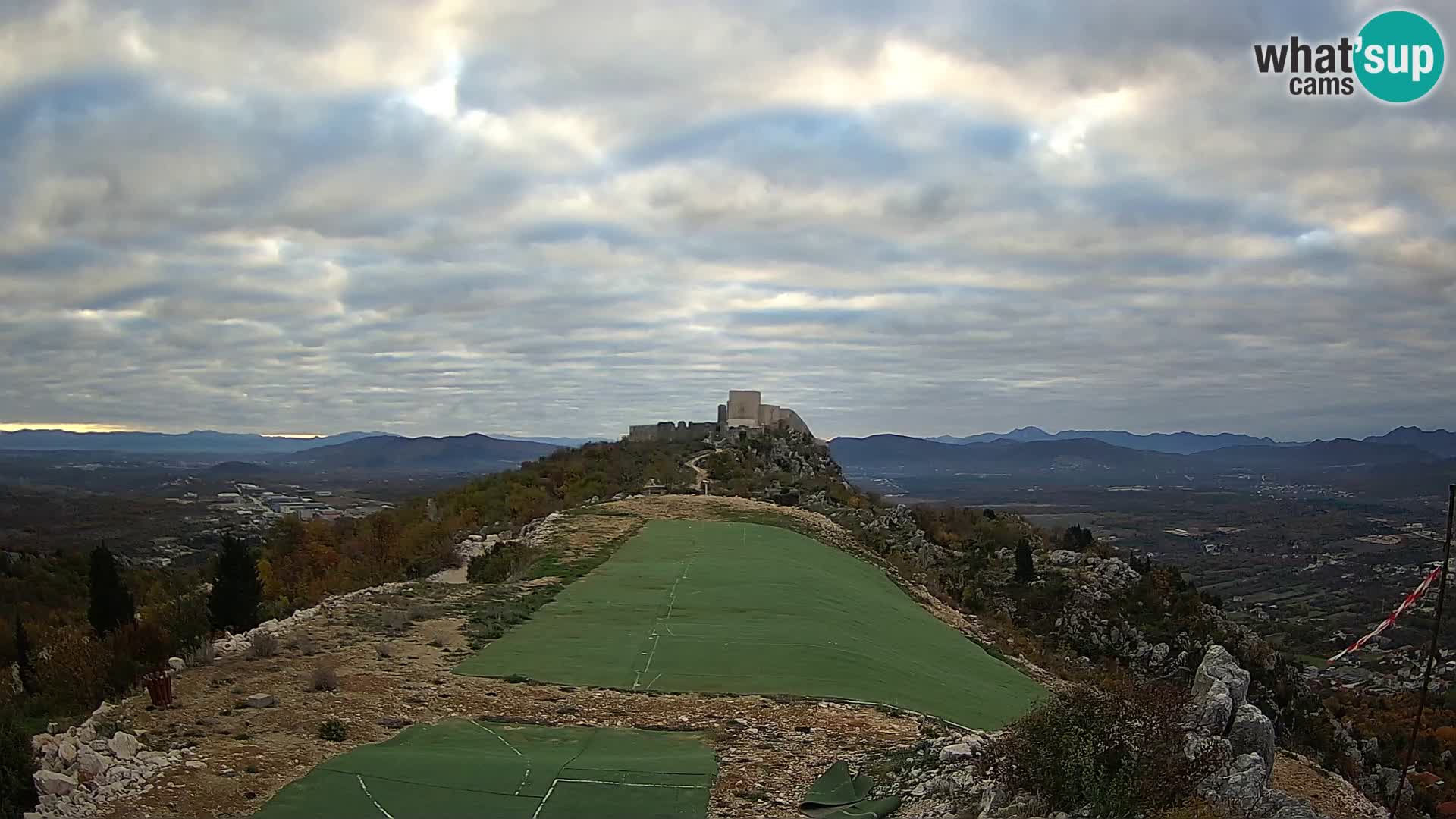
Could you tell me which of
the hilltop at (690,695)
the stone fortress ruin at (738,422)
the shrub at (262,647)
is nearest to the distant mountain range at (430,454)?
the stone fortress ruin at (738,422)

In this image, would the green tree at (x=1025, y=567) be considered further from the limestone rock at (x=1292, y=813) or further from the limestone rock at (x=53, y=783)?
the limestone rock at (x=53, y=783)

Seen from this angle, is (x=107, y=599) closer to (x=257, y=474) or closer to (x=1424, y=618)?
(x=1424, y=618)

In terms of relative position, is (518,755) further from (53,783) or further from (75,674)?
(75,674)

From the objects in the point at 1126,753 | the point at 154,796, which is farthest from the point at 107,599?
the point at 1126,753

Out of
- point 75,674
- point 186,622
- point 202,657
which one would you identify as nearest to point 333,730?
point 202,657

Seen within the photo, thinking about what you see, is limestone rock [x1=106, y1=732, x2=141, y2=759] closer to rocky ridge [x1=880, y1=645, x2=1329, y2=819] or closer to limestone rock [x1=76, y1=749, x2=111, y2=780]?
limestone rock [x1=76, y1=749, x2=111, y2=780]
